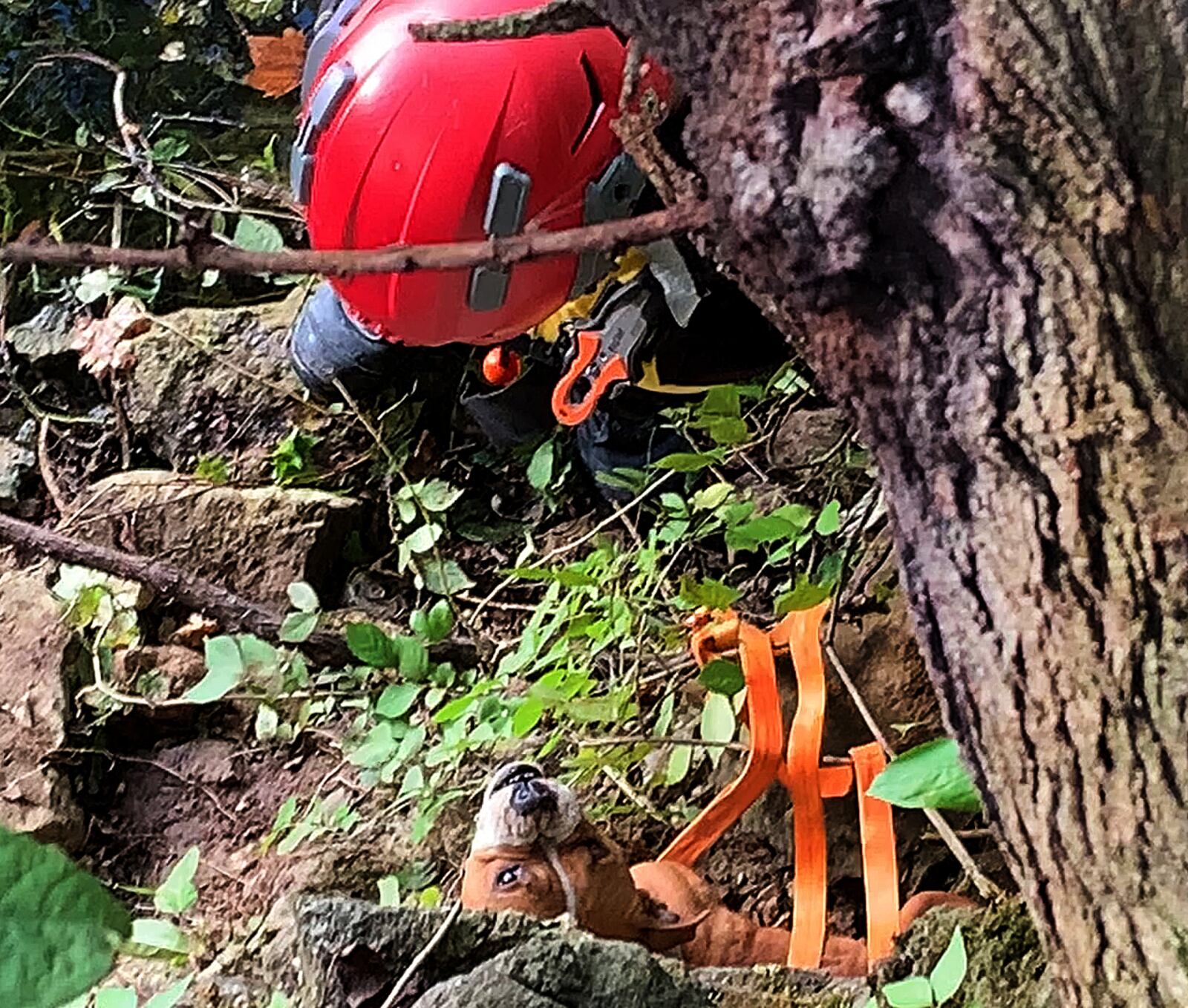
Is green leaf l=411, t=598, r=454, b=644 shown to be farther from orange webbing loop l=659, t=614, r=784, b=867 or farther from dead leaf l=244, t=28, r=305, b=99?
dead leaf l=244, t=28, r=305, b=99

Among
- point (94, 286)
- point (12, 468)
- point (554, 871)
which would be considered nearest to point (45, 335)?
point (94, 286)

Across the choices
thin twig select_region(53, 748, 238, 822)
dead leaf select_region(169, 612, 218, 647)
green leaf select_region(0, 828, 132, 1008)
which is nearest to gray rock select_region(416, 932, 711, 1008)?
green leaf select_region(0, 828, 132, 1008)

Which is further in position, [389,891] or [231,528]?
[231,528]

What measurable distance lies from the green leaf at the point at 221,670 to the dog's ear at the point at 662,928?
45 cm

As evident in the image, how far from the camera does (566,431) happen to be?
1660mm

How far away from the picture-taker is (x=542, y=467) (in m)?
1.59

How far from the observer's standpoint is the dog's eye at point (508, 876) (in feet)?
2.76

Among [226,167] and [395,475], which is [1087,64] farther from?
[226,167]

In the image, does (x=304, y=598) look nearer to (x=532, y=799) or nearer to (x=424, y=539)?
(x=424, y=539)

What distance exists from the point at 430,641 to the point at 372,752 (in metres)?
0.13

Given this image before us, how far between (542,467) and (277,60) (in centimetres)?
96

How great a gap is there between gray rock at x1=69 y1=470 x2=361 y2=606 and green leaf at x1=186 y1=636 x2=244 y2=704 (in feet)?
1.66

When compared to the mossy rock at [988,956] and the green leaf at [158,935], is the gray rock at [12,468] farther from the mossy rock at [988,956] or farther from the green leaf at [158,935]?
the mossy rock at [988,956]

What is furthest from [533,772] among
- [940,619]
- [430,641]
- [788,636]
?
[940,619]
